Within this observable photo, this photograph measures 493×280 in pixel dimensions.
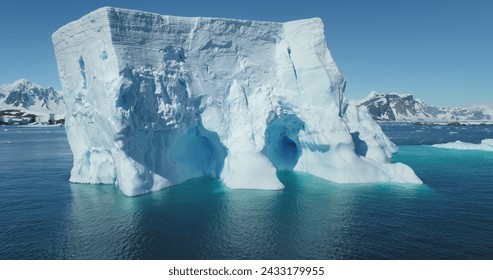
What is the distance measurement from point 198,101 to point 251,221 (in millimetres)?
12663

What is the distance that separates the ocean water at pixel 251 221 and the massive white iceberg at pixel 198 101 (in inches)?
73.3

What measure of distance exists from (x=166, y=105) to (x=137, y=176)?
18.6ft

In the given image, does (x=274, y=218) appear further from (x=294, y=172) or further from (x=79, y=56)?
(x=79, y=56)

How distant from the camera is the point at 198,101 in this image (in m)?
25.8

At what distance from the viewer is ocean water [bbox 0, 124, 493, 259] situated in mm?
12953

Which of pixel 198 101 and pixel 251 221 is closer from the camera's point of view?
pixel 251 221

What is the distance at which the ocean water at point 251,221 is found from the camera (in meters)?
13.0

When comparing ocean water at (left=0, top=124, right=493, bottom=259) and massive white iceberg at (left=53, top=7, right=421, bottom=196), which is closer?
ocean water at (left=0, top=124, right=493, bottom=259)

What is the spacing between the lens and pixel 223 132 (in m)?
25.8

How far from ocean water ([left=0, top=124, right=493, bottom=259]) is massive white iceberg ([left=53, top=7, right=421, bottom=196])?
1.86 meters

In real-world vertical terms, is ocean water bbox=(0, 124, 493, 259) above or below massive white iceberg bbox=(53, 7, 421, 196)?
below

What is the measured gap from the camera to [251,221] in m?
16.2

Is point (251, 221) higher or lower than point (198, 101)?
lower
